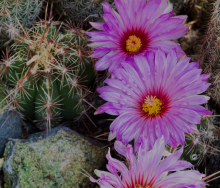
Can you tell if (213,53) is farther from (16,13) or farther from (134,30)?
(16,13)

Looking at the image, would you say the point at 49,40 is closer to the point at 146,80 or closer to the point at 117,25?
the point at 117,25

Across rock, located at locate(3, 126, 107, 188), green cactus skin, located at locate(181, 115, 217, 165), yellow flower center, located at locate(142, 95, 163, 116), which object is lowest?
rock, located at locate(3, 126, 107, 188)

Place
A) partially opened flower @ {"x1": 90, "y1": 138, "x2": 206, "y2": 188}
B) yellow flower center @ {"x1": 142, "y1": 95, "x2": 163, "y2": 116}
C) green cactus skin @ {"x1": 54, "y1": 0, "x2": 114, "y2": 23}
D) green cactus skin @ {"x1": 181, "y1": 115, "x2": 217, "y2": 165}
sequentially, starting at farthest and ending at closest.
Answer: green cactus skin @ {"x1": 54, "y1": 0, "x2": 114, "y2": 23} → green cactus skin @ {"x1": 181, "y1": 115, "x2": 217, "y2": 165} → yellow flower center @ {"x1": 142, "y1": 95, "x2": 163, "y2": 116} → partially opened flower @ {"x1": 90, "y1": 138, "x2": 206, "y2": 188}

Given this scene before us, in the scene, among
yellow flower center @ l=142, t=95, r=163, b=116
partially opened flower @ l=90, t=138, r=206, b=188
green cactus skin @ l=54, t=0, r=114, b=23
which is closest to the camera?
partially opened flower @ l=90, t=138, r=206, b=188

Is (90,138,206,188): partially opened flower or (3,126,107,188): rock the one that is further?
(3,126,107,188): rock

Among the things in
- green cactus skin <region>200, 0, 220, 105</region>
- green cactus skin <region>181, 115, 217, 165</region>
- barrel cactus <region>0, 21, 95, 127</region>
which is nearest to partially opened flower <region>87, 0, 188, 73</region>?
barrel cactus <region>0, 21, 95, 127</region>

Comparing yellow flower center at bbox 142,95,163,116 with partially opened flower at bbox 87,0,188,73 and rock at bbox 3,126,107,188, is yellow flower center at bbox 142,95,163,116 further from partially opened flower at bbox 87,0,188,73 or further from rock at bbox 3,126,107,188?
rock at bbox 3,126,107,188

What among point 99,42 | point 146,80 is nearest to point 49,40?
Result: point 99,42

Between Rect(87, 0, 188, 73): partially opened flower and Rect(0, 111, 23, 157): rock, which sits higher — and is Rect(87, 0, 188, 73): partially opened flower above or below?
above
